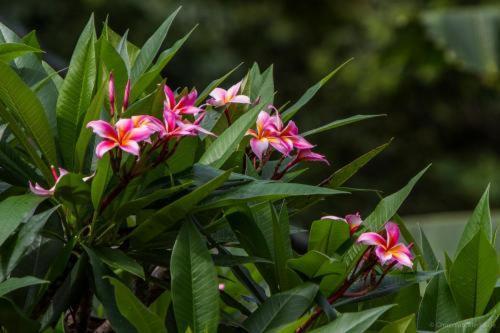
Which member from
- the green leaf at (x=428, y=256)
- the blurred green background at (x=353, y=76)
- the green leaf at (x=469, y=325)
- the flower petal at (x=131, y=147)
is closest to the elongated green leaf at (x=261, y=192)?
the flower petal at (x=131, y=147)

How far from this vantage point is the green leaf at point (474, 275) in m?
1.26

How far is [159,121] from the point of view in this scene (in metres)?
1.14

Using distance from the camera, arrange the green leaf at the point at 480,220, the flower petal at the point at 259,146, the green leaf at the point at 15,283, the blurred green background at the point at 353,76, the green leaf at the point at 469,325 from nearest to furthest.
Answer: the green leaf at the point at 15,283 → the green leaf at the point at 469,325 → the flower petal at the point at 259,146 → the green leaf at the point at 480,220 → the blurred green background at the point at 353,76

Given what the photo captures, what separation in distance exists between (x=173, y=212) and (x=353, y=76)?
40.5ft

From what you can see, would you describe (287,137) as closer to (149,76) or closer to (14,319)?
(149,76)

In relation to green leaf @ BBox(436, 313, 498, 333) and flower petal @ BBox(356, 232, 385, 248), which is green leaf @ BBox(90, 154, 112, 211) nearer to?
flower petal @ BBox(356, 232, 385, 248)

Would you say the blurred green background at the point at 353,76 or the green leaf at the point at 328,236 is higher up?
the green leaf at the point at 328,236

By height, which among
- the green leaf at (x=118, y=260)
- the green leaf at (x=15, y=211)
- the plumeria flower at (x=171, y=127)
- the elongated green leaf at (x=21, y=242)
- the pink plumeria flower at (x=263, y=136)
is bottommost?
the green leaf at (x=118, y=260)

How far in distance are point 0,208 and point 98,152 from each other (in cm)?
12

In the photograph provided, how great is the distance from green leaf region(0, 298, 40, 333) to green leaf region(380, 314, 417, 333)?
0.39 meters

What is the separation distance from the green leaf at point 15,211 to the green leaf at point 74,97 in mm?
112

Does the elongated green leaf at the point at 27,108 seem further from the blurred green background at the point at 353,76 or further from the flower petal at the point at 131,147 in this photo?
the blurred green background at the point at 353,76

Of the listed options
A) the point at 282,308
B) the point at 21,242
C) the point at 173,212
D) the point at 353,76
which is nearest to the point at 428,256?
the point at 282,308

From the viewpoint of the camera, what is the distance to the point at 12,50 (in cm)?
119
